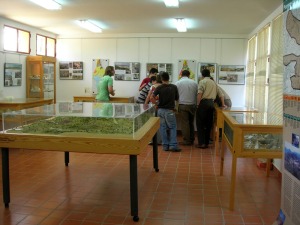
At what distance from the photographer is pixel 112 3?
6188 mm

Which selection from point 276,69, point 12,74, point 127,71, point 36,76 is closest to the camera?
point 276,69

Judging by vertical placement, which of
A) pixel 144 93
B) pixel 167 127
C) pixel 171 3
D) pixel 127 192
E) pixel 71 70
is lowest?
pixel 127 192

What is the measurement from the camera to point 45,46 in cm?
988

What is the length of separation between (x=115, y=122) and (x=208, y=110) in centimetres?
387

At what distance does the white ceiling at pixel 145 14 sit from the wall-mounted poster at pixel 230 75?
1037mm

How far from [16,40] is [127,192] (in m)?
5.72

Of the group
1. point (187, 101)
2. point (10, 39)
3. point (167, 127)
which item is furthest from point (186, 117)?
point (10, 39)

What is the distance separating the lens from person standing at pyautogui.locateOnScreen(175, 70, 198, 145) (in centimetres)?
758

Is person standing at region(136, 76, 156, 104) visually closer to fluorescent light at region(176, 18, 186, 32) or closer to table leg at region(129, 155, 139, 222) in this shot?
fluorescent light at region(176, 18, 186, 32)

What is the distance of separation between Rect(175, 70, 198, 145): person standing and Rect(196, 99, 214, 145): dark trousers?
282 mm

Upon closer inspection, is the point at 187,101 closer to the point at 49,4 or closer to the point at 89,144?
the point at 49,4

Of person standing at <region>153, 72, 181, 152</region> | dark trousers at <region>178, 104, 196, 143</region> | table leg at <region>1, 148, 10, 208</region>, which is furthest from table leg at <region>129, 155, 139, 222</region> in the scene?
dark trousers at <region>178, 104, 196, 143</region>

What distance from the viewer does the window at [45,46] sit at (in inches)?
373

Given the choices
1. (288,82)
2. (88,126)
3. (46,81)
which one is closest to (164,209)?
(88,126)
